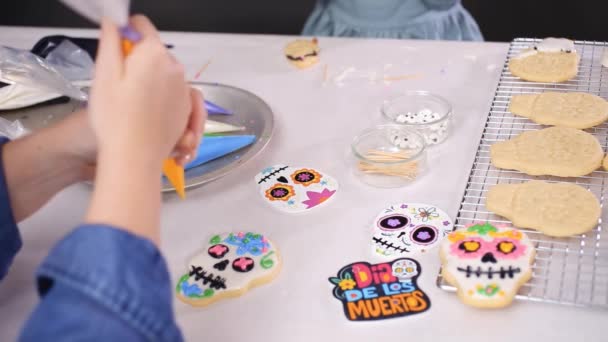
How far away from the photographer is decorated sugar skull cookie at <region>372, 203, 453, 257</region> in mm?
814

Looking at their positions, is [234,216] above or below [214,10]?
below

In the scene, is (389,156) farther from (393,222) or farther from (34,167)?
(34,167)

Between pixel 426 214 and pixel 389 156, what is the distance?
140 millimetres

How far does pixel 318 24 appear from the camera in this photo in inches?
63.7

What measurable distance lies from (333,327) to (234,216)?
0.83ft

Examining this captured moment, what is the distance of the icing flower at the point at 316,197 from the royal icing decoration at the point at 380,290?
14 cm

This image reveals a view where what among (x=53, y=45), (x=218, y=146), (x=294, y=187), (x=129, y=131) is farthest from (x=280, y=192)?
(x=53, y=45)

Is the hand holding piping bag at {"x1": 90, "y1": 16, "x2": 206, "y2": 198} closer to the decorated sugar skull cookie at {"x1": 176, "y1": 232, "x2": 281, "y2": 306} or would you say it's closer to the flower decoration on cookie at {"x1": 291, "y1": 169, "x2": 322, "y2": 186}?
the decorated sugar skull cookie at {"x1": 176, "y1": 232, "x2": 281, "y2": 306}

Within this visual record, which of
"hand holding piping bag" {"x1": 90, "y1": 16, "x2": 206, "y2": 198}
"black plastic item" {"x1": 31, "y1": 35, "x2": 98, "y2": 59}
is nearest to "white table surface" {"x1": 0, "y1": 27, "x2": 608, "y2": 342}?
"black plastic item" {"x1": 31, "y1": 35, "x2": 98, "y2": 59}

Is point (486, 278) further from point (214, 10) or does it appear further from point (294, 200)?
point (214, 10)

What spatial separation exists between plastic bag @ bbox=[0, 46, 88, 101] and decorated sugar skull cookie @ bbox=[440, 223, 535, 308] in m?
0.70

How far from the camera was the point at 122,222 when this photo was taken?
1.97 ft

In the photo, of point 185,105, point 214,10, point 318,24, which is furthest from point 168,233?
point 214,10

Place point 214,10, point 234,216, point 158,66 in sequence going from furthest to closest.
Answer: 1. point 214,10
2. point 234,216
3. point 158,66
